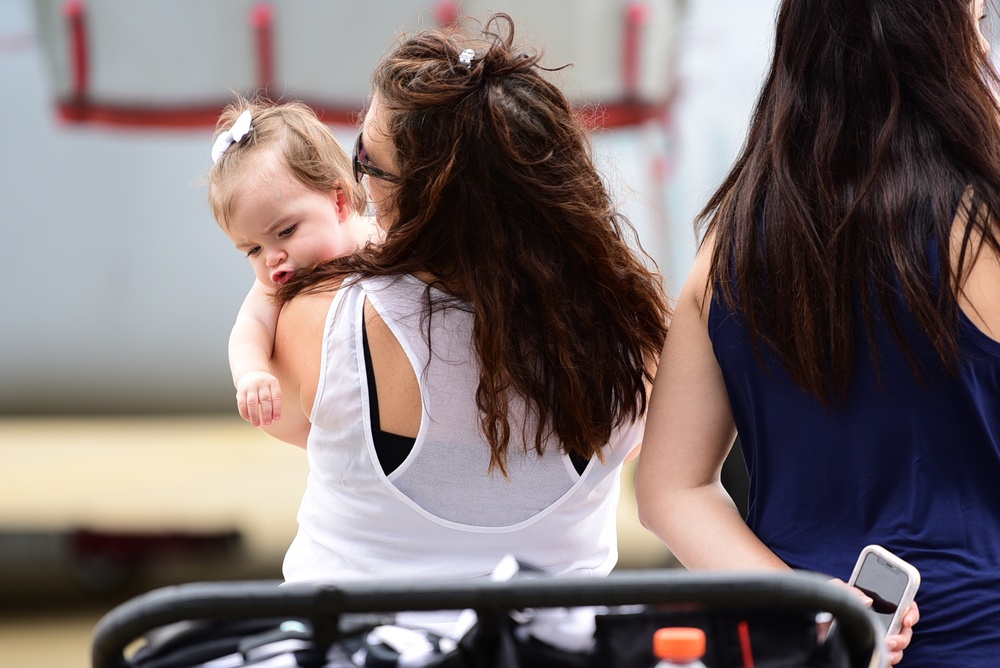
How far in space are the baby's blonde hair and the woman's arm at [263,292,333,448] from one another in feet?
1.14

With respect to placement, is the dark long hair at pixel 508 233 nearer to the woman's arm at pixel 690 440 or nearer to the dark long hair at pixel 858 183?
the woman's arm at pixel 690 440

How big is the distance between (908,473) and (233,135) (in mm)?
1167

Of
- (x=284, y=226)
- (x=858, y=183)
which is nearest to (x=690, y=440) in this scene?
(x=858, y=183)

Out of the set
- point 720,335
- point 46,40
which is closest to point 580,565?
point 720,335

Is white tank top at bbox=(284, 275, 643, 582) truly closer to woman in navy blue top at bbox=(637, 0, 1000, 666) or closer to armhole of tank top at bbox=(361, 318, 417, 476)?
armhole of tank top at bbox=(361, 318, 417, 476)

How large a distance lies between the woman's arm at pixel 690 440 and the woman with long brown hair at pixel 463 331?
0.10 metres

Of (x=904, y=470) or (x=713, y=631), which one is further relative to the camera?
(x=904, y=470)

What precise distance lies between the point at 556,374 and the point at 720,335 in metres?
0.21

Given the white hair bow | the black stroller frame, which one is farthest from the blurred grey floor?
the black stroller frame

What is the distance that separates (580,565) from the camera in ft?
4.56

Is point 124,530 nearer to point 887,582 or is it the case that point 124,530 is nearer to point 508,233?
point 508,233

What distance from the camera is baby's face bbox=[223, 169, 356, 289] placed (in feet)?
5.31

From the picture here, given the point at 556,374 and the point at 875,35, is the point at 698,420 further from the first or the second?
the point at 875,35

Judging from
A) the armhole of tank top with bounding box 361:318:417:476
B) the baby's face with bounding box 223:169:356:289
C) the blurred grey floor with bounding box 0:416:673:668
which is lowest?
the blurred grey floor with bounding box 0:416:673:668
